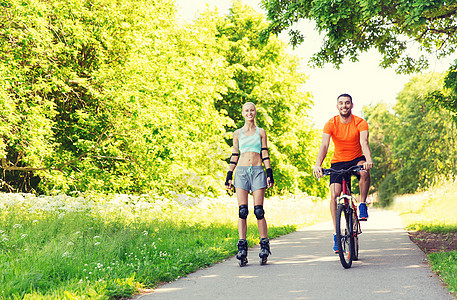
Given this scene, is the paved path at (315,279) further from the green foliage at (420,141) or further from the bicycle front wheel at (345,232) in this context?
the green foliage at (420,141)

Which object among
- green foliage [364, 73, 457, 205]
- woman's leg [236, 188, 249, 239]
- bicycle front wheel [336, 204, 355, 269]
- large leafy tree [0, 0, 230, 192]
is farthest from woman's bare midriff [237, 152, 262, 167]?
green foliage [364, 73, 457, 205]

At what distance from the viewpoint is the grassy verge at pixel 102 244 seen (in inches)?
193

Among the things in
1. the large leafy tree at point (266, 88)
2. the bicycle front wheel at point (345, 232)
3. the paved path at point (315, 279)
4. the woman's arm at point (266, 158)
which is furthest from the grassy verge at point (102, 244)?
the large leafy tree at point (266, 88)

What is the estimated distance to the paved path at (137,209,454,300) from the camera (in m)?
4.67

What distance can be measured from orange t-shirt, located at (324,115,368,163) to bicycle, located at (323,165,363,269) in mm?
283

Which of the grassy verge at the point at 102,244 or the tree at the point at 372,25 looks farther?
the tree at the point at 372,25

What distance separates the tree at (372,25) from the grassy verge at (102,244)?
4.29 m

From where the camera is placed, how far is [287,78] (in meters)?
27.3

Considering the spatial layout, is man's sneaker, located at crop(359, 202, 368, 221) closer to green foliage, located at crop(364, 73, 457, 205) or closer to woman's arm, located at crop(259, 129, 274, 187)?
woman's arm, located at crop(259, 129, 274, 187)

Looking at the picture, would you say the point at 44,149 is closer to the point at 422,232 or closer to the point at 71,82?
the point at 71,82

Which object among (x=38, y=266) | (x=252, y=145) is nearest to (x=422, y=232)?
(x=252, y=145)

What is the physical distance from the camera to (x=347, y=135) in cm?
649

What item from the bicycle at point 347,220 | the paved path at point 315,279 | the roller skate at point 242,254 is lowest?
the paved path at point 315,279

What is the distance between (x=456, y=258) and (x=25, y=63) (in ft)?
41.2
